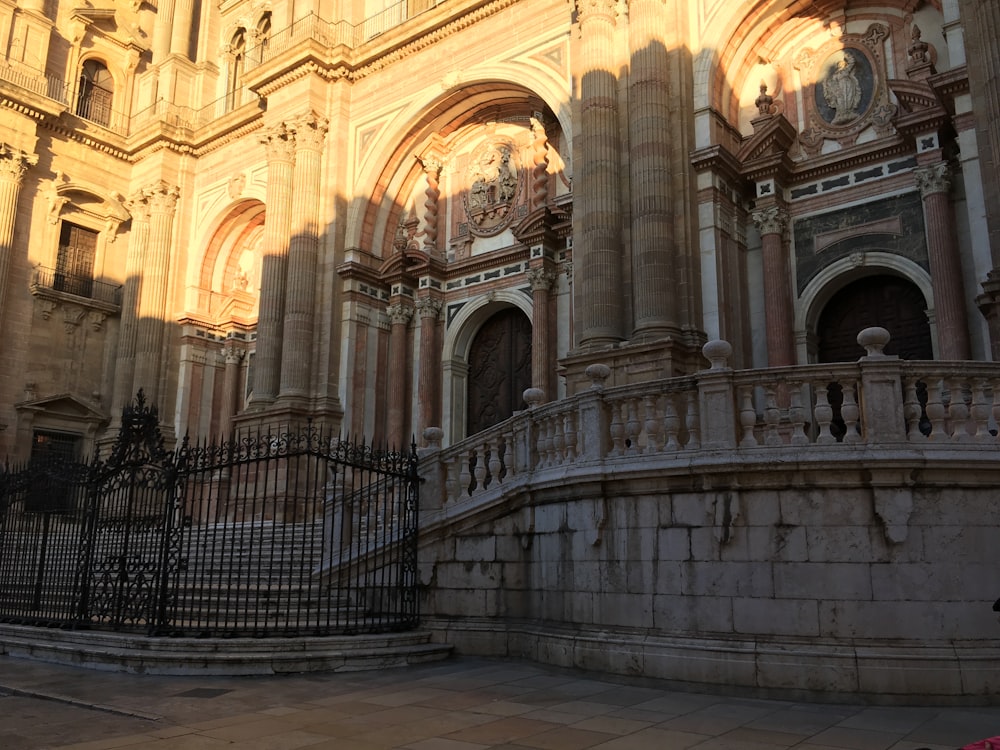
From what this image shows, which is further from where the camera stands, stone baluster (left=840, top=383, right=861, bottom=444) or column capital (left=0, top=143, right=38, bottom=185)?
column capital (left=0, top=143, right=38, bottom=185)

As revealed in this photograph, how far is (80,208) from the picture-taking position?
26.5m

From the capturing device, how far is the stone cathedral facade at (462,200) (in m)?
14.8

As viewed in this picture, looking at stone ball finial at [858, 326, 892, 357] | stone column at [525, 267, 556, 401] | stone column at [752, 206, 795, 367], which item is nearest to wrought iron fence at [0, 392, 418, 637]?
stone ball finial at [858, 326, 892, 357]

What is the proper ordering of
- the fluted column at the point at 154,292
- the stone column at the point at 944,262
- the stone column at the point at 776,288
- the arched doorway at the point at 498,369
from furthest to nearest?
the fluted column at the point at 154,292
the arched doorway at the point at 498,369
the stone column at the point at 776,288
the stone column at the point at 944,262

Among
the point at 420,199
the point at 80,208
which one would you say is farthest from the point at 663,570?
the point at 80,208

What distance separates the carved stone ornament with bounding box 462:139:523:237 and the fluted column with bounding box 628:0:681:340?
5.18m

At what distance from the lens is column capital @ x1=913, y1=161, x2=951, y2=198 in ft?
45.5

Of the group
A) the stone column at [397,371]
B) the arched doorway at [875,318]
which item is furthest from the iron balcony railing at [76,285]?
the arched doorway at [875,318]

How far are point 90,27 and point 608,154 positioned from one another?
68.5 ft

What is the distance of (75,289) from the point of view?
85.4 feet

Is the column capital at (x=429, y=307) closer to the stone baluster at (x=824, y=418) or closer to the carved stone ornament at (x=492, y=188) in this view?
the carved stone ornament at (x=492, y=188)

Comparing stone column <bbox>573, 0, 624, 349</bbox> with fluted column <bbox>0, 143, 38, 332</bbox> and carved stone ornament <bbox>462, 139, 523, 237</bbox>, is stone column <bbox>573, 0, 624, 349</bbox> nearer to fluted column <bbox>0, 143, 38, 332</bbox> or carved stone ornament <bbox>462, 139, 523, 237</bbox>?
carved stone ornament <bbox>462, 139, 523, 237</bbox>

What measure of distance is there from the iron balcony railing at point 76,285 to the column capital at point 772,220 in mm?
20160

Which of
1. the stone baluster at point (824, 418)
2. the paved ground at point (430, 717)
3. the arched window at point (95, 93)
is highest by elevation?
the arched window at point (95, 93)
